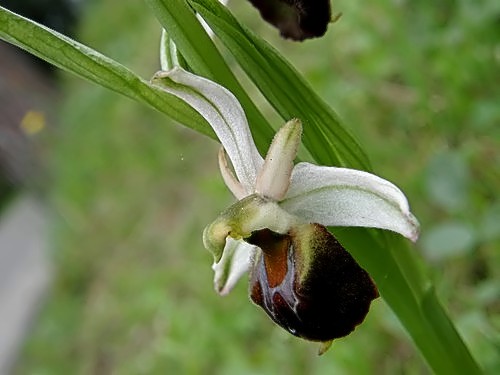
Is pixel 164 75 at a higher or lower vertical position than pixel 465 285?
higher

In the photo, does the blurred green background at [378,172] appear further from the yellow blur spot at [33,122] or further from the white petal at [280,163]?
the yellow blur spot at [33,122]

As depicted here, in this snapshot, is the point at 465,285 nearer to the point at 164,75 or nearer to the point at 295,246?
the point at 295,246

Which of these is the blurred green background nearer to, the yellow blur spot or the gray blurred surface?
the gray blurred surface

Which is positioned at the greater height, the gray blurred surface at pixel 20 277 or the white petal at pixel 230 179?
the white petal at pixel 230 179

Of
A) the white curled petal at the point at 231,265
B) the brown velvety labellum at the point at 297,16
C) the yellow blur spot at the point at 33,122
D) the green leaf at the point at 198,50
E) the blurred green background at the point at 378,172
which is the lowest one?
the yellow blur spot at the point at 33,122


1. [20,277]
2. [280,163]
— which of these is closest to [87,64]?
[280,163]

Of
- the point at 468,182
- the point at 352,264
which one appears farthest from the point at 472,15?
the point at 352,264

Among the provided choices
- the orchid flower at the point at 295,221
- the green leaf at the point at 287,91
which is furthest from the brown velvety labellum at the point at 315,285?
the green leaf at the point at 287,91
